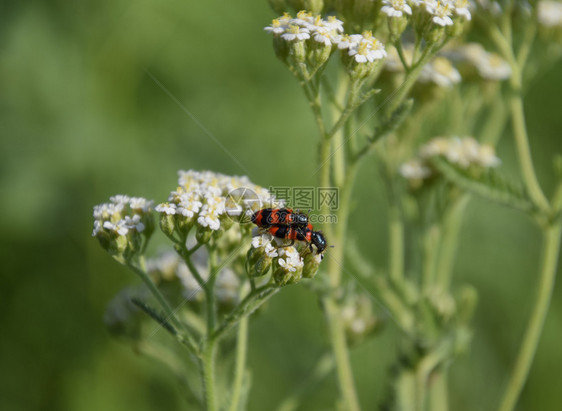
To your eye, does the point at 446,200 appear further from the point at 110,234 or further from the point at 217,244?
A: the point at 110,234

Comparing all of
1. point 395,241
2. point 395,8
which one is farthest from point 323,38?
point 395,241

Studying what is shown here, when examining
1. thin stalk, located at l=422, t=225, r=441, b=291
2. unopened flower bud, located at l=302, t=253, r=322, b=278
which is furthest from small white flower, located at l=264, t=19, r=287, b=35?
thin stalk, located at l=422, t=225, r=441, b=291

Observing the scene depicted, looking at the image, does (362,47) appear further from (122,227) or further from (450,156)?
(122,227)

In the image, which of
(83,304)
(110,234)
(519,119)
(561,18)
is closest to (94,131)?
(83,304)

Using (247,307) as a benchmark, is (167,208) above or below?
above

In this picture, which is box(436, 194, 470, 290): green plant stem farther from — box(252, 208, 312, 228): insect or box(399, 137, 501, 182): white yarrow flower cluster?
box(252, 208, 312, 228): insect
